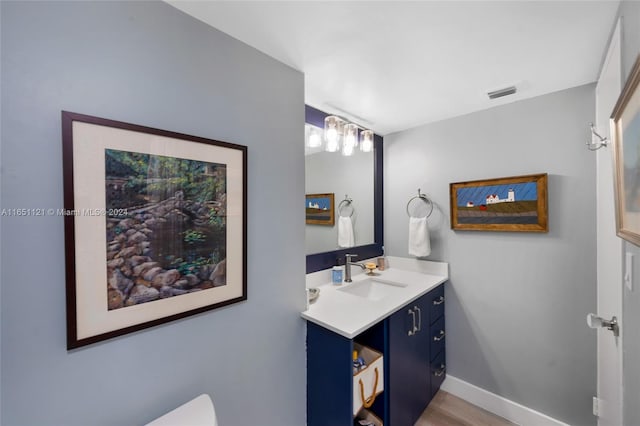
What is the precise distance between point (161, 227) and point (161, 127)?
1.25ft

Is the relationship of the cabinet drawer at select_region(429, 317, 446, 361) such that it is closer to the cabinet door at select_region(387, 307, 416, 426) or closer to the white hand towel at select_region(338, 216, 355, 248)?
the cabinet door at select_region(387, 307, 416, 426)

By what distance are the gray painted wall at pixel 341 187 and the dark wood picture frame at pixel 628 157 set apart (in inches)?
59.9

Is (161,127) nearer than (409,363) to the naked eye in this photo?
Yes

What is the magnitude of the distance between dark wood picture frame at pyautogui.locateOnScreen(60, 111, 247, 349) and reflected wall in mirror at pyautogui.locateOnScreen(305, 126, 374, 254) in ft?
2.71

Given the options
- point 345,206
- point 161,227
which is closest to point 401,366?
point 345,206

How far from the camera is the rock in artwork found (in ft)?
2.79

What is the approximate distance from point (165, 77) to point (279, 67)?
59 cm

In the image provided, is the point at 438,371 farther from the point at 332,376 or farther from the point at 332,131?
the point at 332,131

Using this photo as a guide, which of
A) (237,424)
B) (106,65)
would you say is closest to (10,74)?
(106,65)

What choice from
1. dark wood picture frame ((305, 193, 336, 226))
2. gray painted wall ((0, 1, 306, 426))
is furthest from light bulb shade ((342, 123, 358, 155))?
gray painted wall ((0, 1, 306, 426))

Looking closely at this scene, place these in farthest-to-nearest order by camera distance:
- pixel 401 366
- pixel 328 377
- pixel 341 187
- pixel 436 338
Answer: pixel 341 187 < pixel 436 338 < pixel 401 366 < pixel 328 377

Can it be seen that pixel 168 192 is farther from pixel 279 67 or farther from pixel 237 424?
pixel 237 424

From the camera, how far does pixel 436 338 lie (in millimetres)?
1951

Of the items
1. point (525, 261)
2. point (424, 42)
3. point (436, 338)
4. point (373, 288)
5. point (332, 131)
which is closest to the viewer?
point (424, 42)
